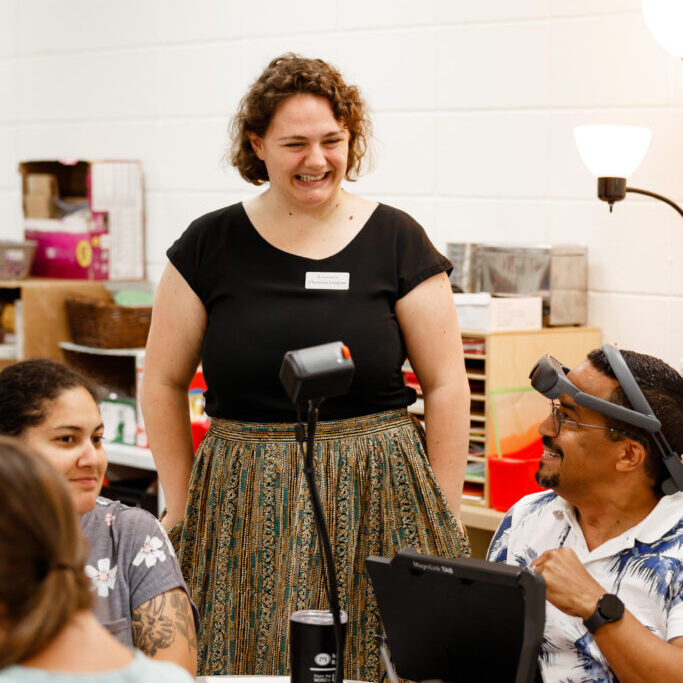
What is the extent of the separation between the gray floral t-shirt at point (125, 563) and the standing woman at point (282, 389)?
48 centimetres

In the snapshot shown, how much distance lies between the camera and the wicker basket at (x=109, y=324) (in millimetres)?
3961

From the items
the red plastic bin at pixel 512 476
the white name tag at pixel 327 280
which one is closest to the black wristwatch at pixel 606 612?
the white name tag at pixel 327 280

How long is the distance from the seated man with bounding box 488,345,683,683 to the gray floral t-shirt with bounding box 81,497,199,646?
1.86ft

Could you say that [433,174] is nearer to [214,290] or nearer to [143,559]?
[214,290]

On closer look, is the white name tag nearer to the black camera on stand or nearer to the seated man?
the seated man

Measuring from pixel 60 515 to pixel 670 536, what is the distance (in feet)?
3.45

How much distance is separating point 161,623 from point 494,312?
5.45 feet

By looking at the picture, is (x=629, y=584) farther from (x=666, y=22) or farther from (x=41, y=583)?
(x=666, y=22)

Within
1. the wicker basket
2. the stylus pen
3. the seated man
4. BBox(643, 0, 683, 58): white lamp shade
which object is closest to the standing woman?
the seated man

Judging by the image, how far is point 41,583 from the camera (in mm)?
884

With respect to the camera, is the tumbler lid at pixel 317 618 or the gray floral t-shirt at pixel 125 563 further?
the gray floral t-shirt at pixel 125 563

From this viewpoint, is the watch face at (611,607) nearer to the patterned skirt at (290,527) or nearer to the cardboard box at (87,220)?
the patterned skirt at (290,527)

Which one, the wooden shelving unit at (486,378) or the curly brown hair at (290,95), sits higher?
the curly brown hair at (290,95)

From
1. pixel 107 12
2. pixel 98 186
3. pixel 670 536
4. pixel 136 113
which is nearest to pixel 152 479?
pixel 98 186
